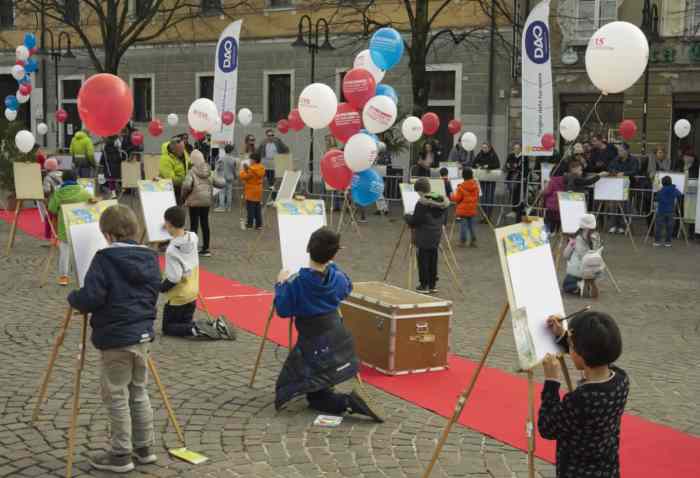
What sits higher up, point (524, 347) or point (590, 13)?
point (590, 13)

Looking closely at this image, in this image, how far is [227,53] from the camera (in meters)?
22.5

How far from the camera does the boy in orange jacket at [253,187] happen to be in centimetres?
1755

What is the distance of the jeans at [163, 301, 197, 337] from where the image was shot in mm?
8695

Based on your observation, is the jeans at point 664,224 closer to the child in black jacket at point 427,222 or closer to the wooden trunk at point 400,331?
the child in black jacket at point 427,222

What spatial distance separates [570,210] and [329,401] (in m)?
8.18

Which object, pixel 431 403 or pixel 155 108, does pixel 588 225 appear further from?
pixel 155 108

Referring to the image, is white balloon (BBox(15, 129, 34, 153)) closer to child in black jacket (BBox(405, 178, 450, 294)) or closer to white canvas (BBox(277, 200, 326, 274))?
child in black jacket (BBox(405, 178, 450, 294))

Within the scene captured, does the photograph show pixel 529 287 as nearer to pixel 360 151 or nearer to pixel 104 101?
pixel 104 101

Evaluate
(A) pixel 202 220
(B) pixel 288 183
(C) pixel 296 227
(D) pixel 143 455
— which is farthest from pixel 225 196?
(D) pixel 143 455

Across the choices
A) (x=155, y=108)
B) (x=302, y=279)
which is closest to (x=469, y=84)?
(x=155, y=108)

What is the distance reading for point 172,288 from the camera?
28.1 feet

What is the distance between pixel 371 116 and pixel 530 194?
944 cm

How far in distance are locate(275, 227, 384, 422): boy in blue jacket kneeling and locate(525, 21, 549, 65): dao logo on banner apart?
12.2 meters

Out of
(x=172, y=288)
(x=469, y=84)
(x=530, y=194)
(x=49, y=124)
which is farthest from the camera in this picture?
(x=49, y=124)
